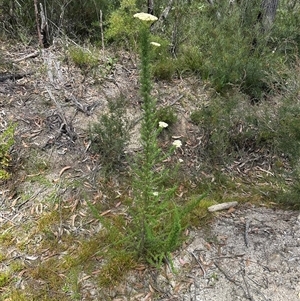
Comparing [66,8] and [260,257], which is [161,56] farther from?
[260,257]

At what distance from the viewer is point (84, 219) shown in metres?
3.01

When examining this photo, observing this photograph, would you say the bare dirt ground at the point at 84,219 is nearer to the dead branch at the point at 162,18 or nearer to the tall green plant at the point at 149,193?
the tall green plant at the point at 149,193

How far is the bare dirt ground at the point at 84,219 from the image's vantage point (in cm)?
256

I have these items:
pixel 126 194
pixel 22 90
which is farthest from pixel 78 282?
pixel 22 90

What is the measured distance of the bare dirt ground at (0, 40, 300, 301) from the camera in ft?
8.39

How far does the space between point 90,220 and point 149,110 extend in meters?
1.36

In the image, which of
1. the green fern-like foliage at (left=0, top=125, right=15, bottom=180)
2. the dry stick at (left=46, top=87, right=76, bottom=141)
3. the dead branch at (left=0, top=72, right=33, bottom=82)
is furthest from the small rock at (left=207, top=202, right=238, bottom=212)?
the dead branch at (left=0, top=72, right=33, bottom=82)

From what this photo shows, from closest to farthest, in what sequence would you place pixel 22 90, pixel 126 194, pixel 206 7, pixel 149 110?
pixel 149 110
pixel 126 194
pixel 22 90
pixel 206 7

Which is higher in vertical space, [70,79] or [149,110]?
[149,110]

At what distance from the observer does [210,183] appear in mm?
3467

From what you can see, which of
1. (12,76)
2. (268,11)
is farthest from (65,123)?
(268,11)

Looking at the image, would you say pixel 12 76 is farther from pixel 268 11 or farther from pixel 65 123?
pixel 268 11

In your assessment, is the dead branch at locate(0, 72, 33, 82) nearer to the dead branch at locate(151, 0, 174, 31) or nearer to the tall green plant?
the dead branch at locate(151, 0, 174, 31)

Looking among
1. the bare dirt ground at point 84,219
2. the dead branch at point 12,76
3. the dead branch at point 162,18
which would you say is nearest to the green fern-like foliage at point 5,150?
the bare dirt ground at point 84,219
